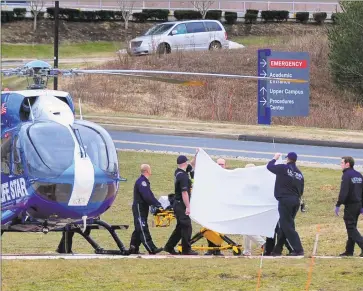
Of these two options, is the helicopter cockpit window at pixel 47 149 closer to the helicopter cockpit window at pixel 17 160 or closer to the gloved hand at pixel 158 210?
the helicopter cockpit window at pixel 17 160

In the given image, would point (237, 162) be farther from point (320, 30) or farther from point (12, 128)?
point (320, 30)

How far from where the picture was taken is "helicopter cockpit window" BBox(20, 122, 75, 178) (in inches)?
627

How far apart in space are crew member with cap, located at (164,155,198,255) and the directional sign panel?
20.3 meters

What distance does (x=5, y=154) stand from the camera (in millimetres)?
16953

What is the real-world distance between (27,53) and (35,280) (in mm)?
44640

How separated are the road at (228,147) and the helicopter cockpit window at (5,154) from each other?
12641 millimetres

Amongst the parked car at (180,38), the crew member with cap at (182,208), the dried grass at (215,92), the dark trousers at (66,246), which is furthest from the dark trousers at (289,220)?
the parked car at (180,38)

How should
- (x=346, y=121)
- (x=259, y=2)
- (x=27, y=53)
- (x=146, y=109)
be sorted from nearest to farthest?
(x=346, y=121) → (x=146, y=109) → (x=27, y=53) → (x=259, y=2)

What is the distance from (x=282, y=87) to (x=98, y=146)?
67.3 feet

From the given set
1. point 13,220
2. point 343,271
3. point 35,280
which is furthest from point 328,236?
point 35,280

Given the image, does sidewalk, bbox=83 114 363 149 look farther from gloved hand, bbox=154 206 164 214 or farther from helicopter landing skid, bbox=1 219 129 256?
helicopter landing skid, bbox=1 219 129 256

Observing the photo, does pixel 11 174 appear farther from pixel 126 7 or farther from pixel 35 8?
pixel 126 7

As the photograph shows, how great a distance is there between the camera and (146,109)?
43.7 m

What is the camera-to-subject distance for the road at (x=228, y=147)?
29117mm
